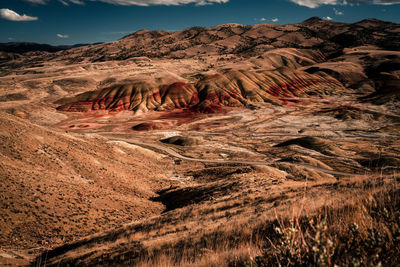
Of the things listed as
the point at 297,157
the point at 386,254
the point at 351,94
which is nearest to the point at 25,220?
the point at 386,254

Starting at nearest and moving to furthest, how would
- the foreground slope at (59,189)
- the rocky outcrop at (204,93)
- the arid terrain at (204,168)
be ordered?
the arid terrain at (204,168) < the foreground slope at (59,189) < the rocky outcrop at (204,93)

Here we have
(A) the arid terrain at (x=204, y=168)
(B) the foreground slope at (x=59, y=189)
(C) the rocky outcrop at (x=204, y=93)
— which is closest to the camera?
(A) the arid terrain at (x=204, y=168)

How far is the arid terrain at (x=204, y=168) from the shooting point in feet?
18.8

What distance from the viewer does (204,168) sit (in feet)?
→ 148

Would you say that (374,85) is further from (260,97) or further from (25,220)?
(25,220)

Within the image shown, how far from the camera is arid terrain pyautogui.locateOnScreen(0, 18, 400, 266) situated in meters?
5.74

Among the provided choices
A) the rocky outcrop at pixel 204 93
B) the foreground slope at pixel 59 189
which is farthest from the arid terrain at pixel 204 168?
the rocky outcrop at pixel 204 93

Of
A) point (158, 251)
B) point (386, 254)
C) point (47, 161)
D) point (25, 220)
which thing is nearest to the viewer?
point (386, 254)

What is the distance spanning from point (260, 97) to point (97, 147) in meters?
105

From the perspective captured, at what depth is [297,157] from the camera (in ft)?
160

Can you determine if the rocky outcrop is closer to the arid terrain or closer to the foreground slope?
the arid terrain

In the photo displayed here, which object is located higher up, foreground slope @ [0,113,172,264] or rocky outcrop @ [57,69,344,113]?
rocky outcrop @ [57,69,344,113]

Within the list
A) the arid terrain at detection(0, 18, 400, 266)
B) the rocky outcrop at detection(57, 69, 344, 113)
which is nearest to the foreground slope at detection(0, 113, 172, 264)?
the arid terrain at detection(0, 18, 400, 266)

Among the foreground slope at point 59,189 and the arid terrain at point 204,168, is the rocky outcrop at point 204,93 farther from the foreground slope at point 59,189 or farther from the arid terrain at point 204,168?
the foreground slope at point 59,189
